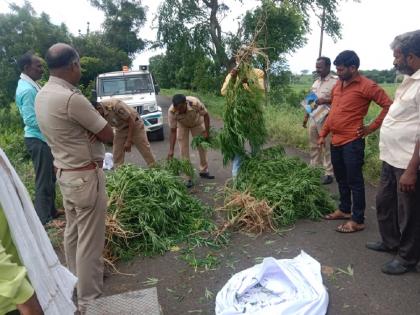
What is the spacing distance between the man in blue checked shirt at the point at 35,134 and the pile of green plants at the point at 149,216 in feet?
2.72

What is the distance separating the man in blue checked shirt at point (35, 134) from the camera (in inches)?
184

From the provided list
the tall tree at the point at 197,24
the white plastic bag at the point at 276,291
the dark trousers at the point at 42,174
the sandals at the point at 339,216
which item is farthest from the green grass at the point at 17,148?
the tall tree at the point at 197,24

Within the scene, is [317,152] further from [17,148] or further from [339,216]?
[17,148]

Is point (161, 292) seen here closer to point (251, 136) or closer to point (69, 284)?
point (69, 284)

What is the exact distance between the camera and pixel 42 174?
193 inches

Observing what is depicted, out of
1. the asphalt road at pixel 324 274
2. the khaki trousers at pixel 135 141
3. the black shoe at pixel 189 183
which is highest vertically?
the khaki trousers at pixel 135 141

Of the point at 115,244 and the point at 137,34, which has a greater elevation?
the point at 137,34

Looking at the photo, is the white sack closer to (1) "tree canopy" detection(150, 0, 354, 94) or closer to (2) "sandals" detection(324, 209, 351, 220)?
(2) "sandals" detection(324, 209, 351, 220)

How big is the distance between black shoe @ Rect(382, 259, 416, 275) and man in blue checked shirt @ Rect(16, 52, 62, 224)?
4147mm

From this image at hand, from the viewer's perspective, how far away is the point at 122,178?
495cm

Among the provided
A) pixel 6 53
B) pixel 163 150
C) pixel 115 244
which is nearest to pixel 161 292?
pixel 115 244

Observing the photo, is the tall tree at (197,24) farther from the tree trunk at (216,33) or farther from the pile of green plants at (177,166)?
the pile of green plants at (177,166)

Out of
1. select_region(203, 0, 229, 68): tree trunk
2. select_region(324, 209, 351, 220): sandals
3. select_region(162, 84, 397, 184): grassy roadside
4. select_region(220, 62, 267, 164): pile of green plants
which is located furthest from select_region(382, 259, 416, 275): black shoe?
select_region(203, 0, 229, 68): tree trunk

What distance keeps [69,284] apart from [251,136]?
12.5 feet
